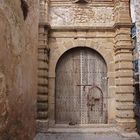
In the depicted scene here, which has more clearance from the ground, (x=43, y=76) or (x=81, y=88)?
(x=43, y=76)

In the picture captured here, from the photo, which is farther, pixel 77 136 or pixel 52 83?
pixel 52 83

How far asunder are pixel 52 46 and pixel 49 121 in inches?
98.6

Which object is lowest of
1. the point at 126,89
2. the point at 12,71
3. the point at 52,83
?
the point at 126,89

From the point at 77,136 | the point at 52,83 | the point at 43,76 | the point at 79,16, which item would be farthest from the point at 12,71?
the point at 79,16

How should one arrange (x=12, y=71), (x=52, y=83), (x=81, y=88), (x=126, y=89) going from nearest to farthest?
1. (x=12, y=71)
2. (x=126, y=89)
3. (x=52, y=83)
4. (x=81, y=88)

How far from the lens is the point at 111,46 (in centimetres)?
813

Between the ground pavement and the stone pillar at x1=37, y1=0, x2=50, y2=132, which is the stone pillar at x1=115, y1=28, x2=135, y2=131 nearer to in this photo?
the ground pavement

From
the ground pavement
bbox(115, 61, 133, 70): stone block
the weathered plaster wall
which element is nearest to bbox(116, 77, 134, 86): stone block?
bbox(115, 61, 133, 70): stone block

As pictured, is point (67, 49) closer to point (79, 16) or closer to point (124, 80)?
point (79, 16)

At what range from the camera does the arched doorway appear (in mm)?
8062

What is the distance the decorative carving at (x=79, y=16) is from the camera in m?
8.22

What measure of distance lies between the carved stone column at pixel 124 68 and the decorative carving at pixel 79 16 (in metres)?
0.50

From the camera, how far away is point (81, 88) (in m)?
8.18

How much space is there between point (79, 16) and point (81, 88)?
2.49 m
